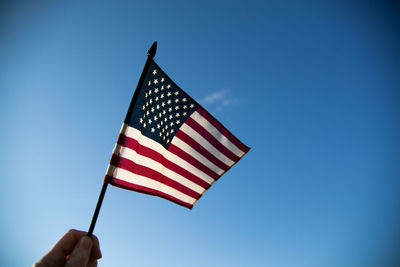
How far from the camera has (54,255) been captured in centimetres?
230

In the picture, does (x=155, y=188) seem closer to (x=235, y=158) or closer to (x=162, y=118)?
(x=162, y=118)

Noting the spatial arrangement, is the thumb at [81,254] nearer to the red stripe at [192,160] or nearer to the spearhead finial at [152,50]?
the red stripe at [192,160]

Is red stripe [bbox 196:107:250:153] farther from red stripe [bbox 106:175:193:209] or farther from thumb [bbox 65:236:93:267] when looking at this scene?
thumb [bbox 65:236:93:267]

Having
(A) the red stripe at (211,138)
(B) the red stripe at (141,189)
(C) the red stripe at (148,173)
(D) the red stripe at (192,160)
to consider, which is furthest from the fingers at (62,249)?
(A) the red stripe at (211,138)

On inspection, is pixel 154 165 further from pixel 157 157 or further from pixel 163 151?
pixel 163 151

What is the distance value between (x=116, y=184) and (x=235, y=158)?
3.24m

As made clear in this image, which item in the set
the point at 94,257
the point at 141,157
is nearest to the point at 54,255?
the point at 94,257

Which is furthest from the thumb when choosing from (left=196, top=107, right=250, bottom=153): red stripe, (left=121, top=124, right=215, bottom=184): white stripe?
(left=196, top=107, right=250, bottom=153): red stripe

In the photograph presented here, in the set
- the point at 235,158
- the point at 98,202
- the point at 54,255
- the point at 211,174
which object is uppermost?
the point at 235,158

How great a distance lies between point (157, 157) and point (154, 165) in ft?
0.67

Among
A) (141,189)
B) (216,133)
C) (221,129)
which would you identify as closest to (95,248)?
(141,189)

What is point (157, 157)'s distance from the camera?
4.48 metres

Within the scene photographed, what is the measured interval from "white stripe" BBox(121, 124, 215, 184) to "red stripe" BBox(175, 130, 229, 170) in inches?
17.9

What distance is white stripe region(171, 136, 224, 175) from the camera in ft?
15.6
